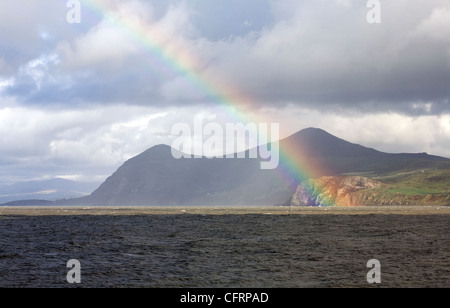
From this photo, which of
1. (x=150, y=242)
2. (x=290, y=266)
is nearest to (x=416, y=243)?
(x=290, y=266)

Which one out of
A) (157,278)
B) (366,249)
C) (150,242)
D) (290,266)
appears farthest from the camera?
(150,242)

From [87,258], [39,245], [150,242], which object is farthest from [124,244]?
[87,258]

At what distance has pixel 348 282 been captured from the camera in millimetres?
39188

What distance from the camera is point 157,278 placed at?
41969 mm
